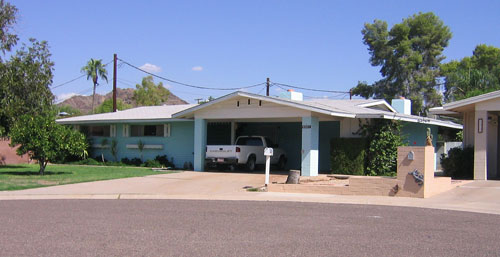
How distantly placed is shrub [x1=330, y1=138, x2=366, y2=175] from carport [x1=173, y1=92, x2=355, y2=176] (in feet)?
2.94

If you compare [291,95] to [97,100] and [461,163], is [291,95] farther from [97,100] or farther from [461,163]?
[97,100]

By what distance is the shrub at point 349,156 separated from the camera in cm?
2077

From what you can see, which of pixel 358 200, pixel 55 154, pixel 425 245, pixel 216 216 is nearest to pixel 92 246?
pixel 216 216

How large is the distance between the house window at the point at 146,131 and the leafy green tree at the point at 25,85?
4.74 m

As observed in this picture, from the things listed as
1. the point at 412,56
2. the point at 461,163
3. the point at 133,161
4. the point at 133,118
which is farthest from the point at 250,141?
the point at 412,56

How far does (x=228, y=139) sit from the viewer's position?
88.6 feet

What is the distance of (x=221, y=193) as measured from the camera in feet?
52.4

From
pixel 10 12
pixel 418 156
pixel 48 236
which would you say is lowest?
pixel 48 236

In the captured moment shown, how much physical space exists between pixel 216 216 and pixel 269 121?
15.8 m

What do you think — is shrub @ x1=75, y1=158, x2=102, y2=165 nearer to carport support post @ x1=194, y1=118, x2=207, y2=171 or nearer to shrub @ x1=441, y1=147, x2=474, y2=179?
carport support post @ x1=194, y1=118, x2=207, y2=171

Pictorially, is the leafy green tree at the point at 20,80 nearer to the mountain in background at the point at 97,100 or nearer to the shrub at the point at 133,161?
the shrub at the point at 133,161

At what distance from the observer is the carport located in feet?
68.2

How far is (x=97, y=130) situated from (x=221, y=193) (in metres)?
17.2

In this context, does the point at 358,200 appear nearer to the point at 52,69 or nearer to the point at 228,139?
the point at 228,139
